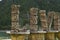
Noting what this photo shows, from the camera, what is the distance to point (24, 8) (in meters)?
17.3

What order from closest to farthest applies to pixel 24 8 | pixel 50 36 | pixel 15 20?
pixel 15 20 → pixel 50 36 → pixel 24 8

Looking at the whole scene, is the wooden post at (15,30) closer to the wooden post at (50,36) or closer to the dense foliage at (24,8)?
the wooden post at (50,36)

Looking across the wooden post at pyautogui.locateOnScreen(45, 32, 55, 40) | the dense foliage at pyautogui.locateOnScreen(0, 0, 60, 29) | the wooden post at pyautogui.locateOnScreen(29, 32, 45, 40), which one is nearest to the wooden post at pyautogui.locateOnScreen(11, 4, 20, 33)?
the wooden post at pyautogui.locateOnScreen(29, 32, 45, 40)

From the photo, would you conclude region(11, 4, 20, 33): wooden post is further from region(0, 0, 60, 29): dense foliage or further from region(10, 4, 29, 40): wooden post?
region(0, 0, 60, 29): dense foliage

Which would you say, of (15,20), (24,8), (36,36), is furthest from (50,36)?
(24,8)

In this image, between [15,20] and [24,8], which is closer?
[15,20]

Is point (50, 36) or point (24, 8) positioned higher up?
point (24, 8)

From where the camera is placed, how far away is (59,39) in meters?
5.70

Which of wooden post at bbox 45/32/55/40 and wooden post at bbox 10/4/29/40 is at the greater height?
wooden post at bbox 10/4/29/40

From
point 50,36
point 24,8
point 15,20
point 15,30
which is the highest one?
point 24,8

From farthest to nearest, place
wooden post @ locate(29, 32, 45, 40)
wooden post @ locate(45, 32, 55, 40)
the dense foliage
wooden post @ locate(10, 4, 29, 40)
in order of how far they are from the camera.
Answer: the dense foliage < wooden post @ locate(45, 32, 55, 40) < wooden post @ locate(29, 32, 45, 40) < wooden post @ locate(10, 4, 29, 40)

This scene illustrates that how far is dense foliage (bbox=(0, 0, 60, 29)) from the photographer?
52.6 ft

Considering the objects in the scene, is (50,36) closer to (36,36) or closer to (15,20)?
(36,36)

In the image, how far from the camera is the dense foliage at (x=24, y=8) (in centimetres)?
1602
